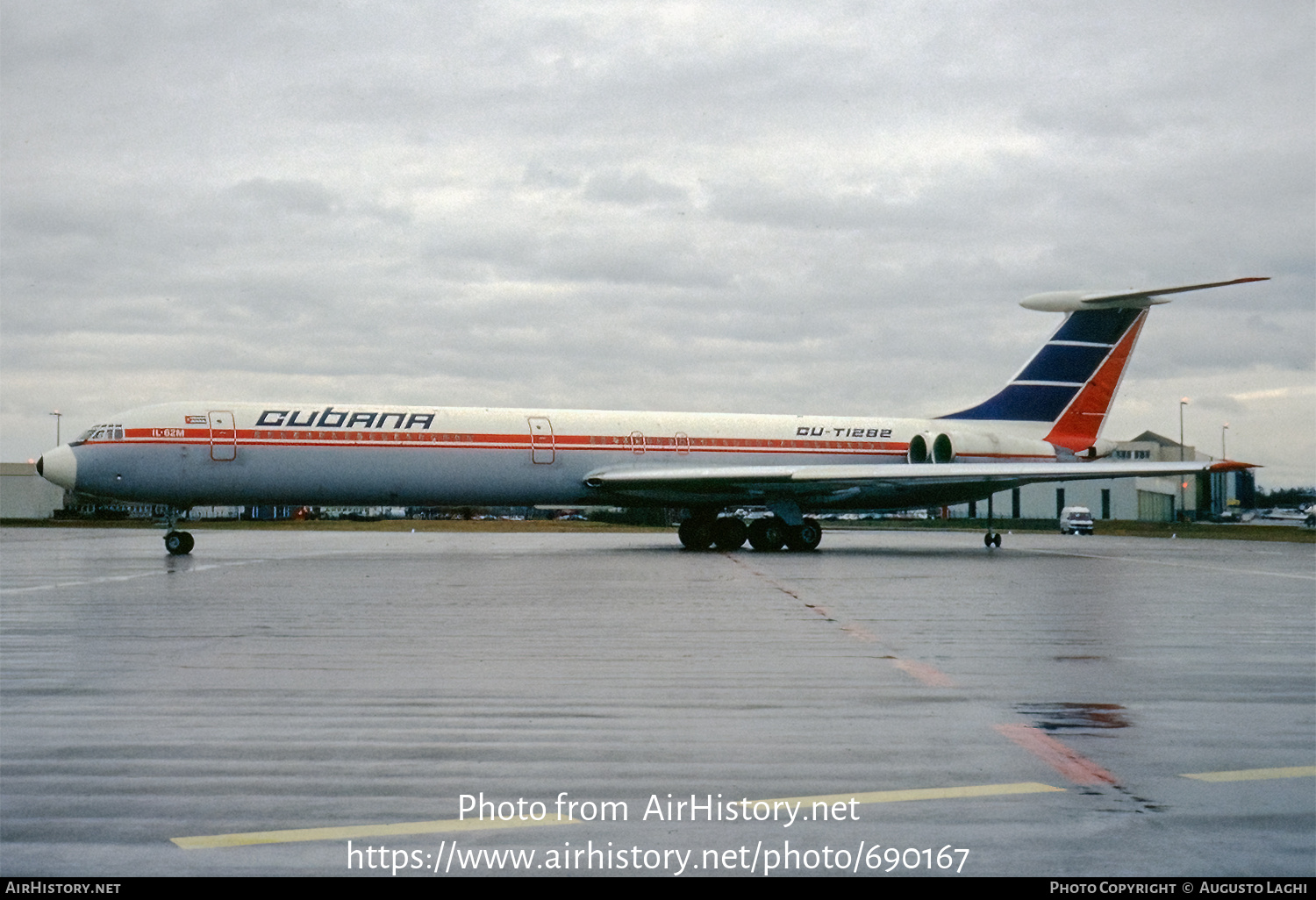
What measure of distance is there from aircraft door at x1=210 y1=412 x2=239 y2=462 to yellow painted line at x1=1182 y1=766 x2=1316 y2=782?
2342 centimetres

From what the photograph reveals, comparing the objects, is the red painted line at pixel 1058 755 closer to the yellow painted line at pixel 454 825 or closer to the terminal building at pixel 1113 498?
the yellow painted line at pixel 454 825

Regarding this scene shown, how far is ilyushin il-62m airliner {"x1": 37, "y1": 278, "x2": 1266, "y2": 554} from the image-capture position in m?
25.1

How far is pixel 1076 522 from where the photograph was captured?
5153 cm

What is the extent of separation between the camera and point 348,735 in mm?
6117

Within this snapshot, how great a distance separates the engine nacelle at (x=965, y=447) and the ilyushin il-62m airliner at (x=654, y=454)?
0.14 ft

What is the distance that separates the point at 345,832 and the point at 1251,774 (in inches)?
162

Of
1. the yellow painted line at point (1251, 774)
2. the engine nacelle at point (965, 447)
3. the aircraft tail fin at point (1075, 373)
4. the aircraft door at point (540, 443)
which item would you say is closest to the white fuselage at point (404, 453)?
the aircraft door at point (540, 443)

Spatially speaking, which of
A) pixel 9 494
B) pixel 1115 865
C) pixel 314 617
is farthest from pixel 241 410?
pixel 9 494

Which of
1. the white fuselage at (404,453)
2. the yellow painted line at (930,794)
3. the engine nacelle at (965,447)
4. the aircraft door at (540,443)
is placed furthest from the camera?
the engine nacelle at (965,447)

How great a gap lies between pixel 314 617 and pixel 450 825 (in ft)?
27.2

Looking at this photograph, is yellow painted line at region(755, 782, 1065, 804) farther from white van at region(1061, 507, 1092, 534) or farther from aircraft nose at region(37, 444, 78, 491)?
white van at region(1061, 507, 1092, 534)

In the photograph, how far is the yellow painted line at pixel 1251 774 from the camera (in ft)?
16.9

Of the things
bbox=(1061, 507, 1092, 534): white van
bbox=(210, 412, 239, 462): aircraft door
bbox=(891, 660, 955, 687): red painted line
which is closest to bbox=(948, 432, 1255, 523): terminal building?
bbox=(1061, 507, 1092, 534): white van

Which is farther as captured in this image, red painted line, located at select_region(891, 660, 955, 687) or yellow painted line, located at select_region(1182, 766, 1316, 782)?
red painted line, located at select_region(891, 660, 955, 687)
